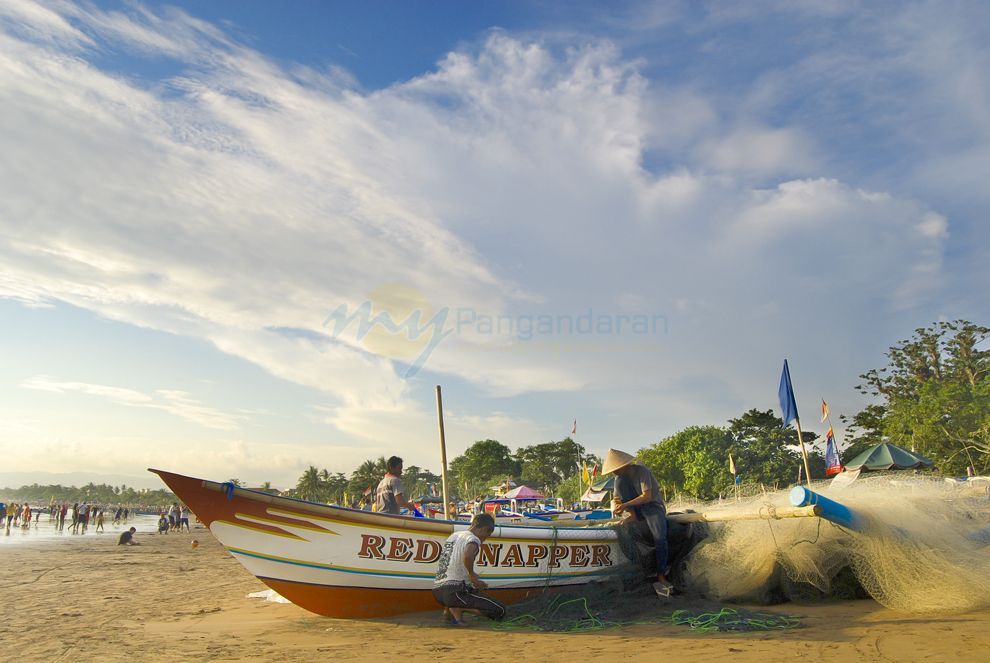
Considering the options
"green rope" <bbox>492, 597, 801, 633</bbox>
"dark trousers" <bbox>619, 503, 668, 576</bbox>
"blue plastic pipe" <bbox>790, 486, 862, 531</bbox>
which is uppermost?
"blue plastic pipe" <bbox>790, 486, 862, 531</bbox>

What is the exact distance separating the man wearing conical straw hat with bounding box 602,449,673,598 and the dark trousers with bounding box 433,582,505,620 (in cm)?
244

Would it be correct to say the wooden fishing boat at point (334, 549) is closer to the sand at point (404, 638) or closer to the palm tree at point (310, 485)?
the sand at point (404, 638)

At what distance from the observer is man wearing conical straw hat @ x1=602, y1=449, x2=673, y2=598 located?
28.2ft

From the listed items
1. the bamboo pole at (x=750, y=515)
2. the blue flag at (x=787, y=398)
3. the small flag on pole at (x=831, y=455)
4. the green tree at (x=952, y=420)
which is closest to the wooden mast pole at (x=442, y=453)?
the bamboo pole at (x=750, y=515)

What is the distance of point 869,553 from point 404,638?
17.9 feet

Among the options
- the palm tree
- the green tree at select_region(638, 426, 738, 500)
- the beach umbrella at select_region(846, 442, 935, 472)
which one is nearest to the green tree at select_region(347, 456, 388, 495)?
the palm tree

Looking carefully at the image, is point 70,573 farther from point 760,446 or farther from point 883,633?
point 760,446

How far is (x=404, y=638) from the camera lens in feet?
21.2

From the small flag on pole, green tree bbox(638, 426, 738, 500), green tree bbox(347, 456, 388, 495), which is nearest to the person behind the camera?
the small flag on pole

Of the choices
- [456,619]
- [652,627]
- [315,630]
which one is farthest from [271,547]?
[652,627]

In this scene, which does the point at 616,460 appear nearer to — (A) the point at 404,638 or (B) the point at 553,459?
(A) the point at 404,638

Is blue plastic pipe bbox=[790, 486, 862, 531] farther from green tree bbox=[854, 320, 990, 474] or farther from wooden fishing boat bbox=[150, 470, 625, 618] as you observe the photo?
green tree bbox=[854, 320, 990, 474]

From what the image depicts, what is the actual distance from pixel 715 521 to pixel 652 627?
2.58 m

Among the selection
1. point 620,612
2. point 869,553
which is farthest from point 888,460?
point 620,612
